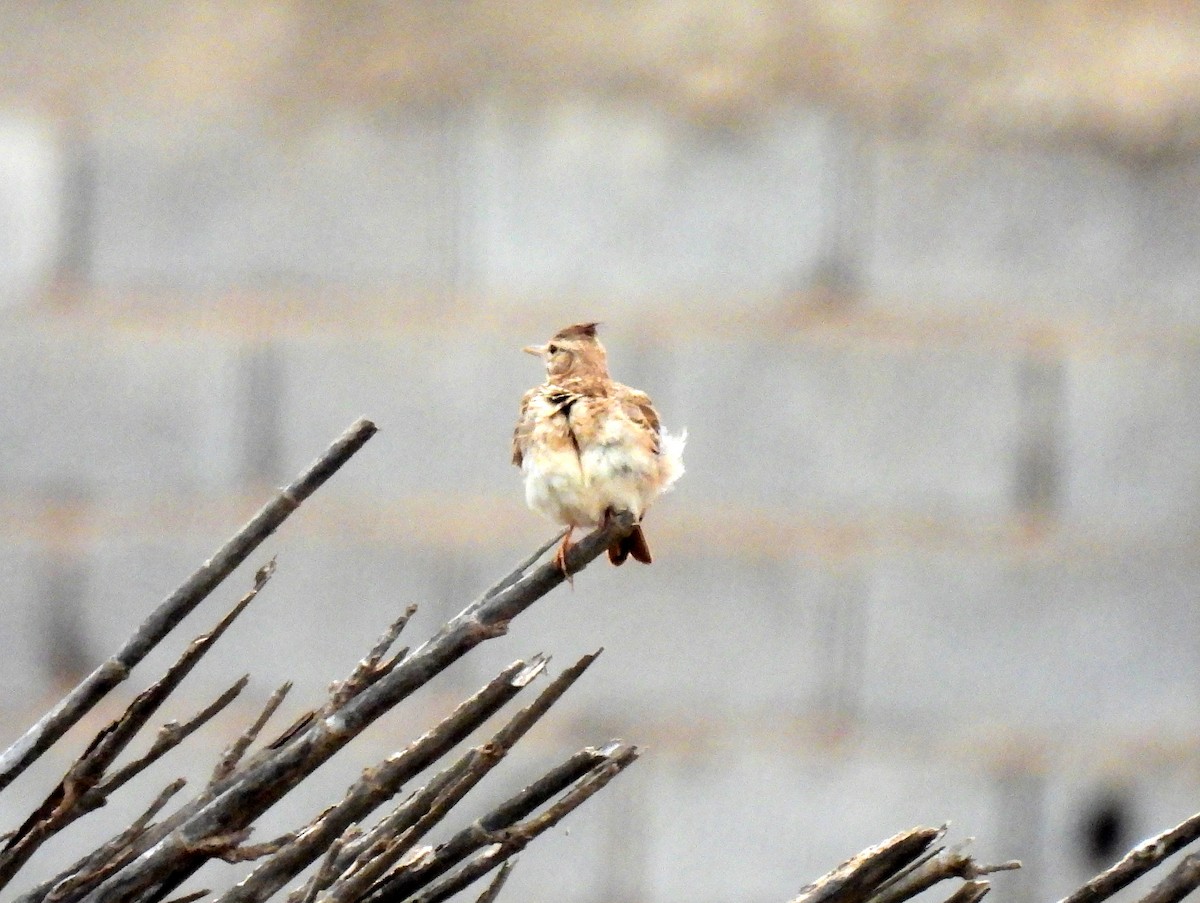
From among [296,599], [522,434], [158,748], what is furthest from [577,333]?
[296,599]

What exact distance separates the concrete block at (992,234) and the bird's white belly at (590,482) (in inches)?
47.9

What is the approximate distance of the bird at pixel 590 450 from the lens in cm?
171

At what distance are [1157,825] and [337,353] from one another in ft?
4.72

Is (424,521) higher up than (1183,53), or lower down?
lower down

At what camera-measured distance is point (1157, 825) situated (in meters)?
2.95

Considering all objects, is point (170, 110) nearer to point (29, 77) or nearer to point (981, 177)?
point (29, 77)

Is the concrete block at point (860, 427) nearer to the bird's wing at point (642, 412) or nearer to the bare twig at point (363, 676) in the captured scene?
the bird's wing at point (642, 412)

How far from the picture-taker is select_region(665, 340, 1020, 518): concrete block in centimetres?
286

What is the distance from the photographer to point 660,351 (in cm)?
282

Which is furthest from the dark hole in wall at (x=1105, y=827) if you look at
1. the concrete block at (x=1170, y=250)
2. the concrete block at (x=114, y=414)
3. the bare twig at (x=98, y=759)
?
the bare twig at (x=98, y=759)

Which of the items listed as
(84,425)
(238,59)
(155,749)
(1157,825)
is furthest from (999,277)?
(155,749)

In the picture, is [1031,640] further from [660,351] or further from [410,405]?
[410,405]

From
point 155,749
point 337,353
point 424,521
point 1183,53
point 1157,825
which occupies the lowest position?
point 155,749

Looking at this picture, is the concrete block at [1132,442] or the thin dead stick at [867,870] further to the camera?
the concrete block at [1132,442]
